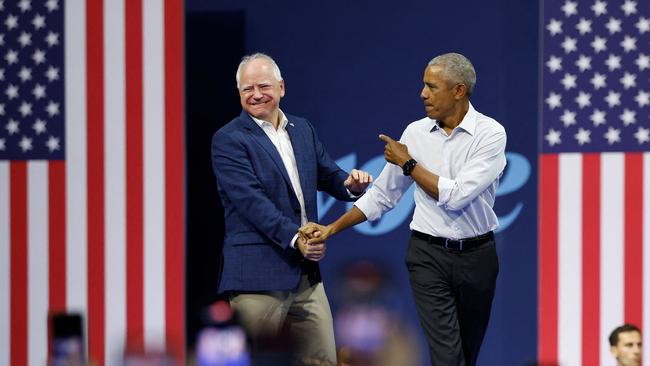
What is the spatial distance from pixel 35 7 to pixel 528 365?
4336mm

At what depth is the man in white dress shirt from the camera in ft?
10.8

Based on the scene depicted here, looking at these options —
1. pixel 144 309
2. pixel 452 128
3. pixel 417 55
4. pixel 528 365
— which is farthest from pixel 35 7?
pixel 528 365

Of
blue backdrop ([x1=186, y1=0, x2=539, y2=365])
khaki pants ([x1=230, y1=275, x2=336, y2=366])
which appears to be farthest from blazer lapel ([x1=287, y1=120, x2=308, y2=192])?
blue backdrop ([x1=186, y1=0, x2=539, y2=365])

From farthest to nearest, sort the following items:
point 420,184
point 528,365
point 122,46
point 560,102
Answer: point 122,46 → point 560,102 → point 420,184 → point 528,365

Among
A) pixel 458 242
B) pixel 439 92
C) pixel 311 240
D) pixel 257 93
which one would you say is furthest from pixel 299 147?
pixel 458 242

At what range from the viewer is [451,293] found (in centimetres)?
335

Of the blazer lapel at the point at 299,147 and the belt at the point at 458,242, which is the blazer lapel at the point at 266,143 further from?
the belt at the point at 458,242

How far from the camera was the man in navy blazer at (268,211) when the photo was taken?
337 centimetres

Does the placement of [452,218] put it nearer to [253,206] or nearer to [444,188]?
[444,188]

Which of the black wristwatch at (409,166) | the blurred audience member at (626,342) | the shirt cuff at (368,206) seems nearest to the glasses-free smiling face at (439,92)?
the black wristwatch at (409,166)

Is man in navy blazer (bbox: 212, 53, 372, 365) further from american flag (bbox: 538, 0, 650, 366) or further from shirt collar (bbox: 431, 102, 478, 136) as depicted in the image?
american flag (bbox: 538, 0, 650, 366)

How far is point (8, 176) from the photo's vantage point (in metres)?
4.88

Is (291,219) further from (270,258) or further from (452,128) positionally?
(452,128)

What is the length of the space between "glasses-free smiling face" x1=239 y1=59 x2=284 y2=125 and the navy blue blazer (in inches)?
2.0
